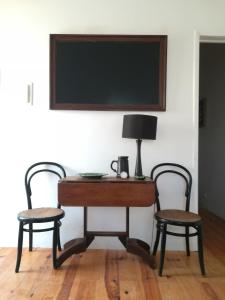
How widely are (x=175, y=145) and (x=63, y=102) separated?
115 cm

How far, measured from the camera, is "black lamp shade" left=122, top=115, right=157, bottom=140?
2.39 meters

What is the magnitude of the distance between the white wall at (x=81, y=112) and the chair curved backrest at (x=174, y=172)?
7cm

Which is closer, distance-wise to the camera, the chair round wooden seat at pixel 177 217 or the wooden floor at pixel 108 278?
the wooden floor at pixel 108 278

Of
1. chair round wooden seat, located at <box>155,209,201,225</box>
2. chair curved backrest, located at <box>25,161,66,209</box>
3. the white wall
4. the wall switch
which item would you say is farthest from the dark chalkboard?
chair round wooden seat, located at <box>155,209,201,225</box>

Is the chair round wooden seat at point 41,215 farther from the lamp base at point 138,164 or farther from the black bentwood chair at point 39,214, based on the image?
the lamp base at point 138,164

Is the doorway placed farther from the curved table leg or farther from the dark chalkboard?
the curved table leg

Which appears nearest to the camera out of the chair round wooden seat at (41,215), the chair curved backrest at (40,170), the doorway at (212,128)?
the chair round wooden seat at (41,215)

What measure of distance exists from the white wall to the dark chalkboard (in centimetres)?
8

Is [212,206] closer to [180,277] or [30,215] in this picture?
[180,277]

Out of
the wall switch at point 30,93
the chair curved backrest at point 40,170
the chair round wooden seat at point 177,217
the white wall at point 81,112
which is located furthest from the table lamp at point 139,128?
the wall switch at point 30,93

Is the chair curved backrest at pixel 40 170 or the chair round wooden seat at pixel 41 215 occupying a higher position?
the chair curved backrest at pixel 40 170

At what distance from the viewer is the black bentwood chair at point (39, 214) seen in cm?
218

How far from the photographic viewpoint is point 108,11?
2.65 metres

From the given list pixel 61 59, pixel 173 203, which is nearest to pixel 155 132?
pixel 173 203
